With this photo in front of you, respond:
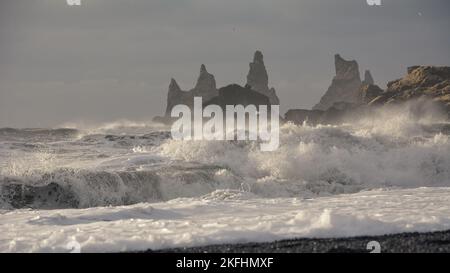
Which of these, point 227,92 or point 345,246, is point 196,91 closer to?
point 227,92

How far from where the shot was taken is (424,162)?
70.6 feet

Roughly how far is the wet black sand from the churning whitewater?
0.94 feet

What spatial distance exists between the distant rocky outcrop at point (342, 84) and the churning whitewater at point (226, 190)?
339ft

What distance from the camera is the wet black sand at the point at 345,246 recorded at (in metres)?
6.20

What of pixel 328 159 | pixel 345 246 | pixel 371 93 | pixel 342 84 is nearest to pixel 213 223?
pixel 345 246

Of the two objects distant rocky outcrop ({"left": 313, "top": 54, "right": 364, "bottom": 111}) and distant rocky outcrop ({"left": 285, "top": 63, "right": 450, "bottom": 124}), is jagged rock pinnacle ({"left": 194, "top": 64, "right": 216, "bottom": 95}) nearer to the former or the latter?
distant rocky outcrop ({"left": 285, "top": 63, "right": 450, "bottom": 124})

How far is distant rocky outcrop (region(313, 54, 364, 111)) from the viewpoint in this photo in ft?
436

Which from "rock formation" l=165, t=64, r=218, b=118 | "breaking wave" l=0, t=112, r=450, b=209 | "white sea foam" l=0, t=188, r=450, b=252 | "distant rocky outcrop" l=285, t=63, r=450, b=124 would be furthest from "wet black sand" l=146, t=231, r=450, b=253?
"rock formation" l=165, t=64, r=218, b=118

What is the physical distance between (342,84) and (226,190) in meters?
125

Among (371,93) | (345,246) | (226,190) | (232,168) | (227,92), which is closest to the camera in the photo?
(345,246)

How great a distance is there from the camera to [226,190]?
43.8ft

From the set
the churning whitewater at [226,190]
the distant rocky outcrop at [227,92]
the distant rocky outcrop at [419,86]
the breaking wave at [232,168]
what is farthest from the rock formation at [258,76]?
the breaking wave at [232,168]
